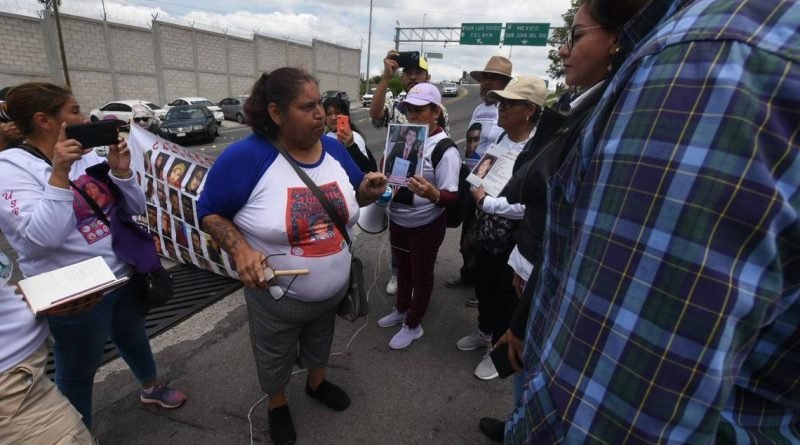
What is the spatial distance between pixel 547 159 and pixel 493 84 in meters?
3.28

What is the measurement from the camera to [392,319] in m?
3.45

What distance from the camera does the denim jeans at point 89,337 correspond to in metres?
1.91

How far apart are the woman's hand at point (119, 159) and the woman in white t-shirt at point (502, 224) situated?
6.59ft

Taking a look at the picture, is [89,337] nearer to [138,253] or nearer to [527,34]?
[138,253]

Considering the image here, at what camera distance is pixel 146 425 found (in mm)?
2320

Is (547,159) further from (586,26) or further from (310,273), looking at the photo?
(310,273)

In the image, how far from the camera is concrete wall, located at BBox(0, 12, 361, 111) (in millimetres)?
18906

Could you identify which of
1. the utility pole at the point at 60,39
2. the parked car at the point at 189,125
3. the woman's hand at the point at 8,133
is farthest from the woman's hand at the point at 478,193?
the utility pole at the point at 60,39

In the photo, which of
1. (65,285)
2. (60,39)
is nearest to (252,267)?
(65,285)

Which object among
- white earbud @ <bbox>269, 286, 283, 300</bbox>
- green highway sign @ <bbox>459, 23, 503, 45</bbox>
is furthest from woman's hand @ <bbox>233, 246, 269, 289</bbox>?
green highway sign @ <bbox>459, 23, 503, 45</bbox>

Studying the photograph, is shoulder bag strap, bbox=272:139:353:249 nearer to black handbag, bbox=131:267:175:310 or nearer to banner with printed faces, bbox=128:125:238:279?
black handbag, bbox=131:267:175:310

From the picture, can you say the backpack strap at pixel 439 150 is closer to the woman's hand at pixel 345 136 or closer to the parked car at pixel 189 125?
the woman's hand at pixel 345 136

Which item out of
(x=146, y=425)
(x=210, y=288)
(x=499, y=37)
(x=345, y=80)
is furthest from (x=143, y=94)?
(x=146, y=425)

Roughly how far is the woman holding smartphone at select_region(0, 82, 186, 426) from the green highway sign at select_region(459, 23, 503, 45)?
31073 millimetres
